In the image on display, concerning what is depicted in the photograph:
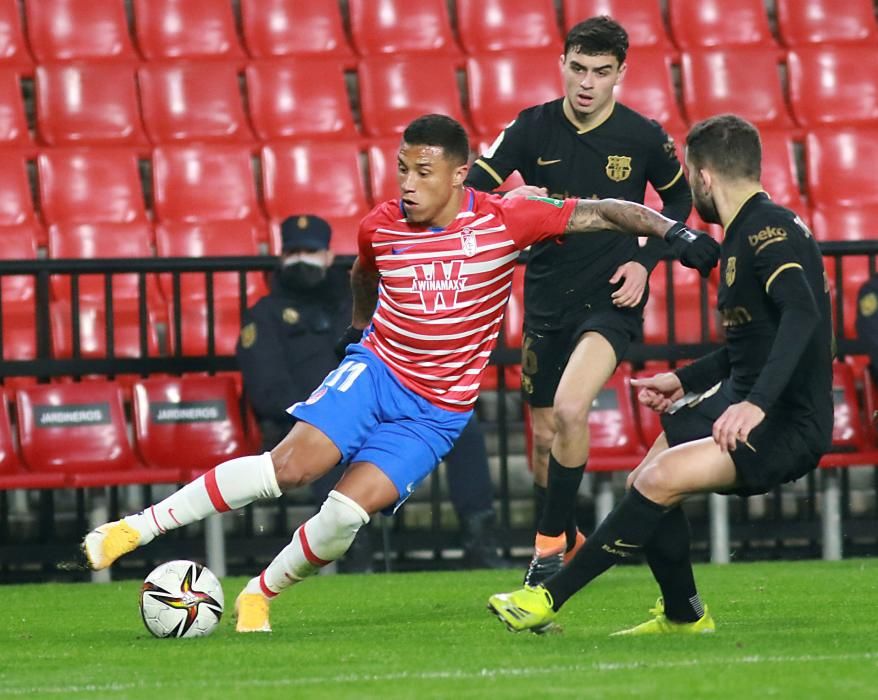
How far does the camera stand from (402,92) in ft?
37.4

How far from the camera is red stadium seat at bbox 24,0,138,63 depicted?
38.4 ft

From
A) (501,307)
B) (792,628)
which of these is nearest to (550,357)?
(501,307)

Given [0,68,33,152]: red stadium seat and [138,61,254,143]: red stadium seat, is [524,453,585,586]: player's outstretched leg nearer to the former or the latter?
[138,61,254,143]: red stadium seat

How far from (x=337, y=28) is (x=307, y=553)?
667 centimetres

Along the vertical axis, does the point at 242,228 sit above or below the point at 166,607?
above

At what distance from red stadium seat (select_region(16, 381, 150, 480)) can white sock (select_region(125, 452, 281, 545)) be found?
311cm

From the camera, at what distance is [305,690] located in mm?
4496

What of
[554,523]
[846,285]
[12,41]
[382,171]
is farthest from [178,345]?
[846,285]

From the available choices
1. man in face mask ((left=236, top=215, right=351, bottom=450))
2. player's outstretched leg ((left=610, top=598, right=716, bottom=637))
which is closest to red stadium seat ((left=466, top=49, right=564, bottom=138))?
man in face mask ((left=236, top=215, right=351, bottom=450))

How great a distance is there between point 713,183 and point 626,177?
1.74 m

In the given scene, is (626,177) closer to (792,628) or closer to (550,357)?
(550,357)

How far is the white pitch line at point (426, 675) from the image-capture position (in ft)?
15.3

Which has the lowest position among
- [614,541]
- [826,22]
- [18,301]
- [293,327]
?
[614,541]

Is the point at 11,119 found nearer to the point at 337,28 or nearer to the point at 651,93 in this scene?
the point at 337,28
